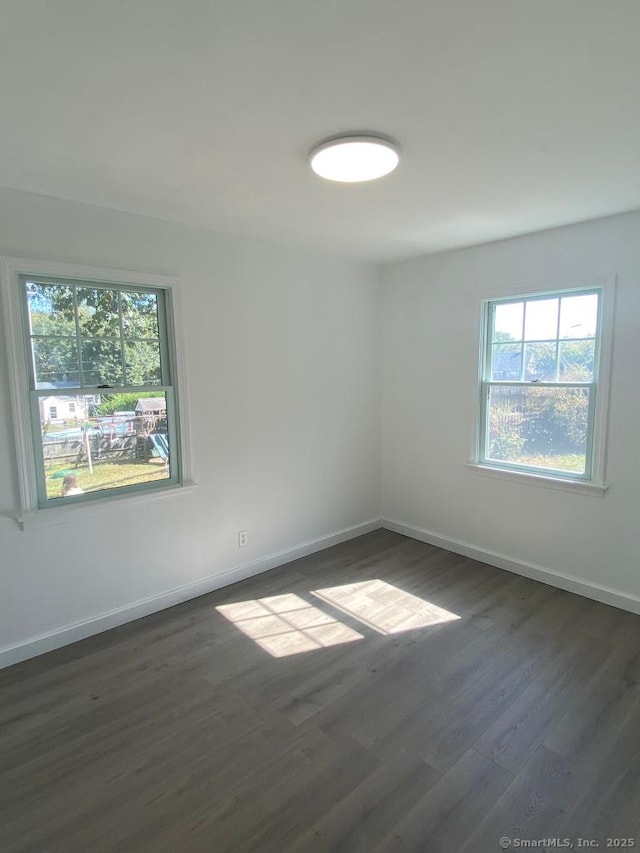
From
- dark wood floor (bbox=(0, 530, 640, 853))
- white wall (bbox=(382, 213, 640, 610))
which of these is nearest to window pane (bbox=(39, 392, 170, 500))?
dark wood floor (bbox=(0, 530, 640, 853))

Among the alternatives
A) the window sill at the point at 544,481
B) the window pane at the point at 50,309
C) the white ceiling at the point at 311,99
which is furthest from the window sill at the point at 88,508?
the window sill at the point at 544,481

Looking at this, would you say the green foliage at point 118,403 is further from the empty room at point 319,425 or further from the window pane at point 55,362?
the window pane at point 55,362

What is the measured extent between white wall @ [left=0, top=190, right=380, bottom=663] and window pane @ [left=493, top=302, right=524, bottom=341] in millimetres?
1142

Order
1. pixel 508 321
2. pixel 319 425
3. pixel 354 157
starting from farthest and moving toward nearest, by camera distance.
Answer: pixel 319 425, pixel 508 321, pixel 354 157

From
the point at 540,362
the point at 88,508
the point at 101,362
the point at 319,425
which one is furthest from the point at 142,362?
the point at 540,362

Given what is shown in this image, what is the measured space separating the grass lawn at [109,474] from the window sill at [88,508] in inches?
3.7

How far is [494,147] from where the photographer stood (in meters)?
1.92

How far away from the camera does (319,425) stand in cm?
394

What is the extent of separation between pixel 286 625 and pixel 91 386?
191 centimetres

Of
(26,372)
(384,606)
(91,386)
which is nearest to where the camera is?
(26,372)

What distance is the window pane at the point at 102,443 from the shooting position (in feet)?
8.67

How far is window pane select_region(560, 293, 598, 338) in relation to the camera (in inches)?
121

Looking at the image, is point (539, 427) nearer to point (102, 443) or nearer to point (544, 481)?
point (544, 481)

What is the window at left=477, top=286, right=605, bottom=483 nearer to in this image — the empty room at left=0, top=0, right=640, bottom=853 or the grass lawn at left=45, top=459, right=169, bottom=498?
the empty room at left=0, top=0, right=640, bottom=853
